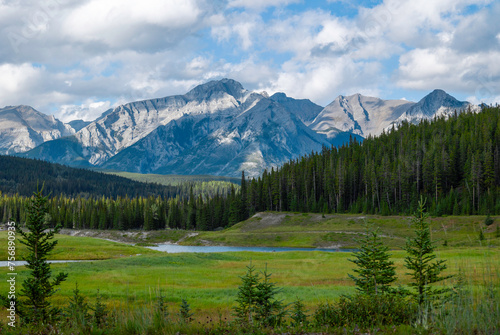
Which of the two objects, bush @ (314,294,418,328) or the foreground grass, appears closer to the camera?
bush @ (314,294,418,328)

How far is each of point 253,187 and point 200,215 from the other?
86.0 feet

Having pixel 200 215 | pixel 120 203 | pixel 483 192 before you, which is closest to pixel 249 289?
pixel 483 192

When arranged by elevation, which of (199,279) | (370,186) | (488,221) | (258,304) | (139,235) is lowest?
(139,235)

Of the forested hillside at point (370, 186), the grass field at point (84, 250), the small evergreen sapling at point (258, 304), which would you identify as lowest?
the grass field at point (84, 250)

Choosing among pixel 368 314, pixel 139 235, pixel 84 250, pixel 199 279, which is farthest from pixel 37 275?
pixel 139 235

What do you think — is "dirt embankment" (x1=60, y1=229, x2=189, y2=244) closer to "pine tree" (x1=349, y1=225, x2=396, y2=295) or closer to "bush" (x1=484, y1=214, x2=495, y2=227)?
"bush" (x1=484, y1=214, x2=495, y2=227)

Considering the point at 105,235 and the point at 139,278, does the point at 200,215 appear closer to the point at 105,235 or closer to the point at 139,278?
the point at 105,235

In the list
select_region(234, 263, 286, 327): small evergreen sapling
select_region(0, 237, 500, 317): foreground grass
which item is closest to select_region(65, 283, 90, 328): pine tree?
select_region(0, 237, 500, 317): foreground grass

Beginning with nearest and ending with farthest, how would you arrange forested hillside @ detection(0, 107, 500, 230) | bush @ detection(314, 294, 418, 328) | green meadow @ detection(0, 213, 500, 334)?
bush @ detection(314, 294, 418, 328) < green meadow @ detection(0, 213, 500, 334) < forested hillside @ detection(0, 107, 500, 230)

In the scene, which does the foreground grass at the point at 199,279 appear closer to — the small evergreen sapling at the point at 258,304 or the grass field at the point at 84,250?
the small evergreen sapling at the point at 258,304

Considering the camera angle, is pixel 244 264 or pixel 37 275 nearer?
pixel 37 275

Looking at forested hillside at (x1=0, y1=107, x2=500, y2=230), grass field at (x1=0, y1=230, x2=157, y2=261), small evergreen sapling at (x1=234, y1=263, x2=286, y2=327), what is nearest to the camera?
small evergreen sapling at (x1=234, y1=263, x2=286, y2=327)

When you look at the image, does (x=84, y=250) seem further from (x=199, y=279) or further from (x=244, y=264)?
(x=199, y=279)

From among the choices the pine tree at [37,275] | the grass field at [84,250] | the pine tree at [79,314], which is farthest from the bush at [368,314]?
the grass field at [84,250]
